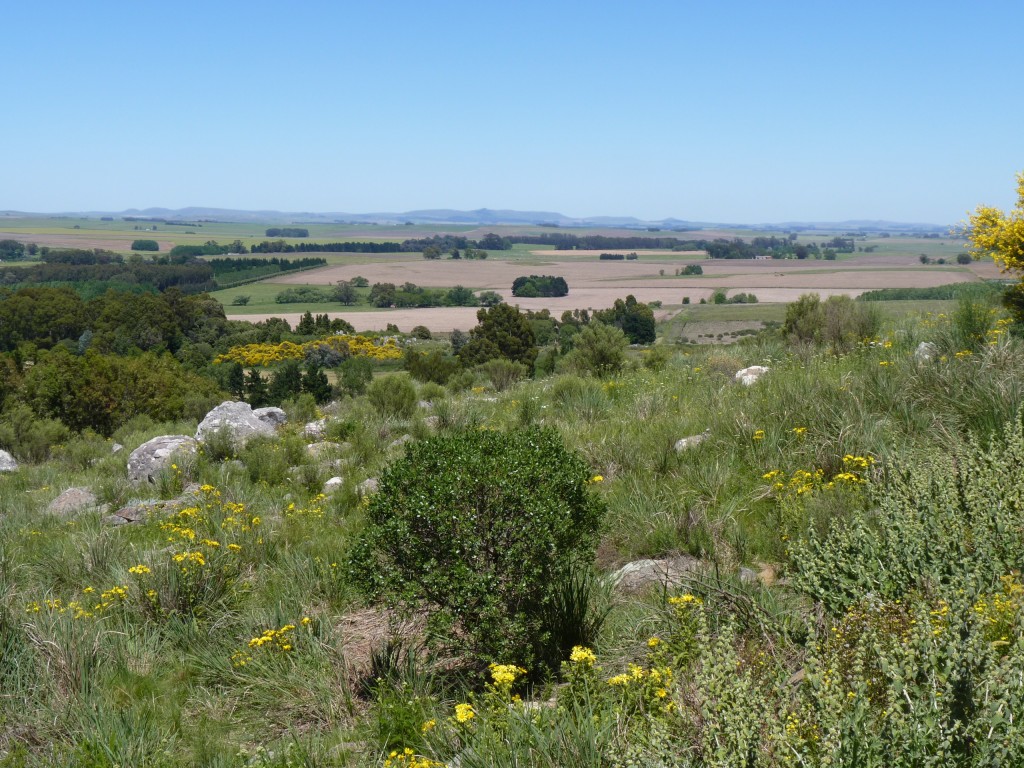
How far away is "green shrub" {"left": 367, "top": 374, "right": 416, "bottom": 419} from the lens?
13.7 metres

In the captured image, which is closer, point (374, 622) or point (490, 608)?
point (490, 608)

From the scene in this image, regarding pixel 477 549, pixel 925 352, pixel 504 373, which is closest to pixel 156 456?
pixel 477 549

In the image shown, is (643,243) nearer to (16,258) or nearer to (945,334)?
(16,258)

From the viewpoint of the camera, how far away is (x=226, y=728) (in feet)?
14.3

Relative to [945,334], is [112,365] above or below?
below

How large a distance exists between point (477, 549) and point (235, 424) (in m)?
10.5

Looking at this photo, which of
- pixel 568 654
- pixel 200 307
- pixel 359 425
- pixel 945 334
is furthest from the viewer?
pixel 200 307

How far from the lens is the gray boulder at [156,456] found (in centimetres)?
1145

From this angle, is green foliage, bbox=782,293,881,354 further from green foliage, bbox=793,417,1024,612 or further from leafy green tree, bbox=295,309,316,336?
leafy green tree, bbox=295,309,316,336

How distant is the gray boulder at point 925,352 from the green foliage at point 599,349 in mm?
7885

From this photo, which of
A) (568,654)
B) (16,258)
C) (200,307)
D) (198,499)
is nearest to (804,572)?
(568,654)

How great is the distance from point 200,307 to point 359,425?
73.0m

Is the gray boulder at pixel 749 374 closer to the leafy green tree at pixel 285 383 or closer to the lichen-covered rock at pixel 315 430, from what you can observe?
the lichen-covered rock at pixel 315 430

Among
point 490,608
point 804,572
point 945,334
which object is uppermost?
point 945,334
